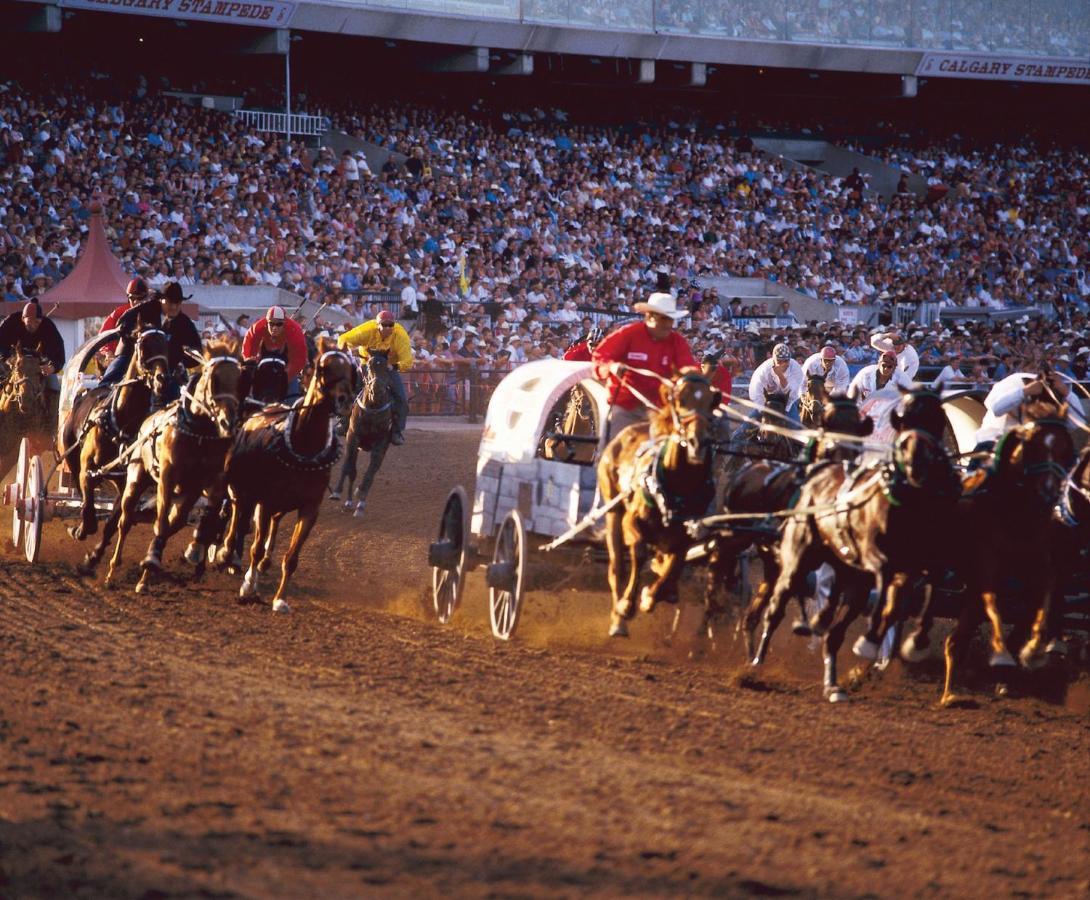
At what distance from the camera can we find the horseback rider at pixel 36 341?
1476 centimetres

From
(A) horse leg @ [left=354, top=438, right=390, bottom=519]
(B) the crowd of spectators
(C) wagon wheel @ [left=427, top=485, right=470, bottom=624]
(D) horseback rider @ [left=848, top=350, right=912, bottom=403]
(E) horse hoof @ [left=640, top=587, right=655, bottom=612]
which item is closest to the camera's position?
(E) horse hoof @ [left=640, top=587, right=655, bottom=612]

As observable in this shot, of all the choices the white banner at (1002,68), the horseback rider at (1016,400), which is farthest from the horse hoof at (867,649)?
the white banner at (1002,68)

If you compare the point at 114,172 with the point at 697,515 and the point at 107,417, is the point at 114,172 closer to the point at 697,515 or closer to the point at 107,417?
the point at 107,417

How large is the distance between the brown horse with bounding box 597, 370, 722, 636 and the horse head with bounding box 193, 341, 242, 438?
8.89 feet

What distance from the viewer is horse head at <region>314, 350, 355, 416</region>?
11.0 metres

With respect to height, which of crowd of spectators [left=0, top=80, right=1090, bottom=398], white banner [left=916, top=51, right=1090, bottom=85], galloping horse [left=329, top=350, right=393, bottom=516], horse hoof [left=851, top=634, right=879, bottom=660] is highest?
white banner [left=916, top=51, right=1090, bottom=85]

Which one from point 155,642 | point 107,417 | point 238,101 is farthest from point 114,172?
point 155,642

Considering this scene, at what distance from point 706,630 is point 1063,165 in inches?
1392

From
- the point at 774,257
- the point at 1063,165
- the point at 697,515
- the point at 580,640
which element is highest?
the point at 1063,165

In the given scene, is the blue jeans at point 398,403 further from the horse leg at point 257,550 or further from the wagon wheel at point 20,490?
the horse leg at point 257,550

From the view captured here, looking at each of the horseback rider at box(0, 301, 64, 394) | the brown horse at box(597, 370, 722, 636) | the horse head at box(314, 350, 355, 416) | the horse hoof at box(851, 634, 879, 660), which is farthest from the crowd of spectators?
the horse hoof at box(851, 634, 879, 660)

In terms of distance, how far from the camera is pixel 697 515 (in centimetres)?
941

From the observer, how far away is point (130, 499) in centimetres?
1220

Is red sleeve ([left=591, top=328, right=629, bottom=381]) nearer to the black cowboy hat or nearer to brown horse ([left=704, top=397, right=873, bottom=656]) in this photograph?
brown horse ([left=704, top=397, right=873, bottom=656])
